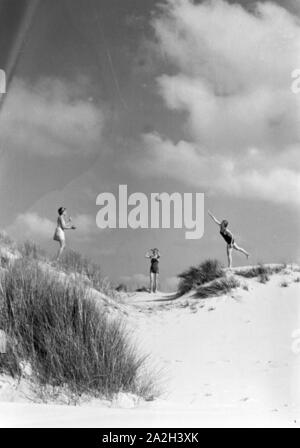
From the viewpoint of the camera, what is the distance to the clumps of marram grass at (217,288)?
5.85m

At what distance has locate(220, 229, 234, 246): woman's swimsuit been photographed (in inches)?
167

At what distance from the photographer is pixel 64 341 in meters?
2.60

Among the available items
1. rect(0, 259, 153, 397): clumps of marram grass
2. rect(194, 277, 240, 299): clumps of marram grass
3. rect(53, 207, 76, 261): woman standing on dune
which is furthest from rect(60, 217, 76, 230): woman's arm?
rect(194, 277, 240, 299): clumps of marram grass

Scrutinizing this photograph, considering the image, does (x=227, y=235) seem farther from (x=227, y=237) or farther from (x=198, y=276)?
(x=198, y=276)

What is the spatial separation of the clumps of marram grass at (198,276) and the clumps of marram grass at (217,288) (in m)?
0.15

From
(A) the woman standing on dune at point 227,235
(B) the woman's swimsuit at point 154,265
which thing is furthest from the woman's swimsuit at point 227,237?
(B) the woman's swimsuit at point 154,265

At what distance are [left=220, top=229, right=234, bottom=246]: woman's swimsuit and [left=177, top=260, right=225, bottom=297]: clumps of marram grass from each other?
138cm

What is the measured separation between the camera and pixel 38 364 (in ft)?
8.41

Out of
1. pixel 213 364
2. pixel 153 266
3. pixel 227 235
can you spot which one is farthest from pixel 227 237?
pixel 213 364

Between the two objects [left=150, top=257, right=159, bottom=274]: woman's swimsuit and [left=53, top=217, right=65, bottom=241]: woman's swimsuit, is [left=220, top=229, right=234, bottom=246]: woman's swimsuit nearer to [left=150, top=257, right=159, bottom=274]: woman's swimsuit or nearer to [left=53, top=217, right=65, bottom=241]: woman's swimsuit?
[left=150, top=257, right=159, bottom=274]: woman's swimsuit

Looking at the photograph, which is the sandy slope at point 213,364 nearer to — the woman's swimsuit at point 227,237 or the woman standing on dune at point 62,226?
the woman's swimsuit at point 227,237

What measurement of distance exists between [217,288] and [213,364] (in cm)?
212

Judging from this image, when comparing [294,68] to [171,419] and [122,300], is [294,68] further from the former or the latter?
[122,300]

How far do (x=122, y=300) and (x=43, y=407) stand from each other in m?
3.41
